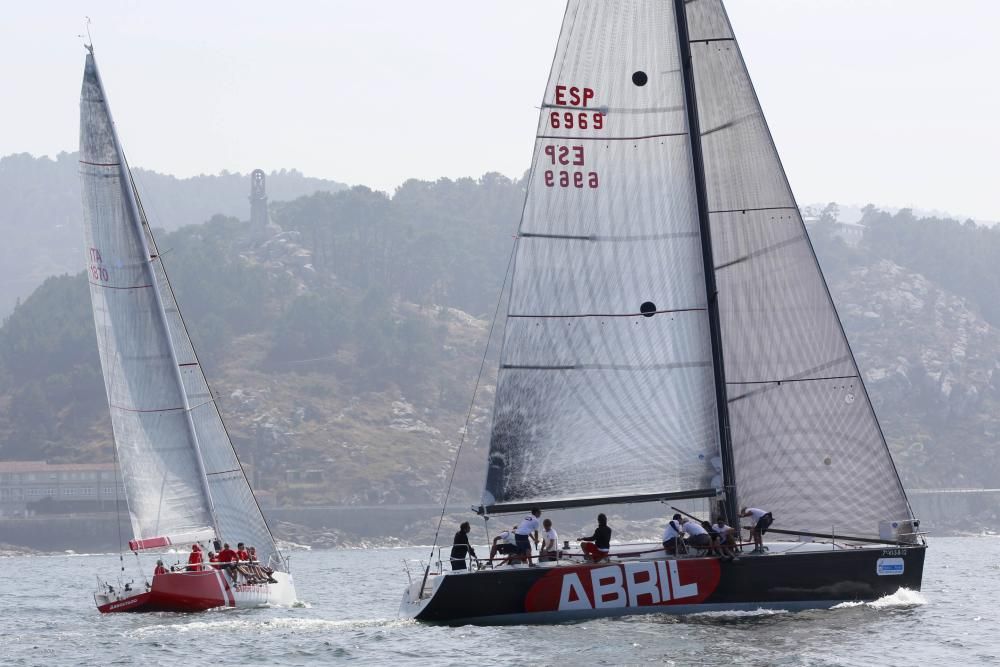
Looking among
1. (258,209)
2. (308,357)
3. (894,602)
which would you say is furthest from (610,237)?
(258,209)

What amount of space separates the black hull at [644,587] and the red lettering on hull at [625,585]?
15mm

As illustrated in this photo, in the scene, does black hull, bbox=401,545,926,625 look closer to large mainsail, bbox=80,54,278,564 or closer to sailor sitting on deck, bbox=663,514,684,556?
sailor sitting on deck, bbox=663,514,684,556

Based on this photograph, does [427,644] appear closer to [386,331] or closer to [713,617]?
[713,617]

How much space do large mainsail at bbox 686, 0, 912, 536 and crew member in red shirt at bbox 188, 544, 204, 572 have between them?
13026 millimetres

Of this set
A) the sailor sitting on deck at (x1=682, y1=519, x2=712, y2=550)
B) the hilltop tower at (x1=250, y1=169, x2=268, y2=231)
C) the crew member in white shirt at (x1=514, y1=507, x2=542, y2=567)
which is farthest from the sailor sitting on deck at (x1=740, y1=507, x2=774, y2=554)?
the hilltop tower at (x1=250, y1=169, x2=268, y2=231)

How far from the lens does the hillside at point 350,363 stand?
480 feet

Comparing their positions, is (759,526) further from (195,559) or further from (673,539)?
(195,559)

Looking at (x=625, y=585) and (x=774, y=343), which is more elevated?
(x=774, y=343)

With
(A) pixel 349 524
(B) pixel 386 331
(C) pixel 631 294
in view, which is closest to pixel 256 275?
(B) pixel 386 331

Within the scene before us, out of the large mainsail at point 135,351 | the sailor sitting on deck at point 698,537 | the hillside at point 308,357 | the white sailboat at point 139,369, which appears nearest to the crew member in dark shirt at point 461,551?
the sailor sitting on deck at point 698,537

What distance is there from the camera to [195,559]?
3359cm

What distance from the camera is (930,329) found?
186 meters

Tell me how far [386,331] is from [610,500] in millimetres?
146145

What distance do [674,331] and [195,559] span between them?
13484 mm
